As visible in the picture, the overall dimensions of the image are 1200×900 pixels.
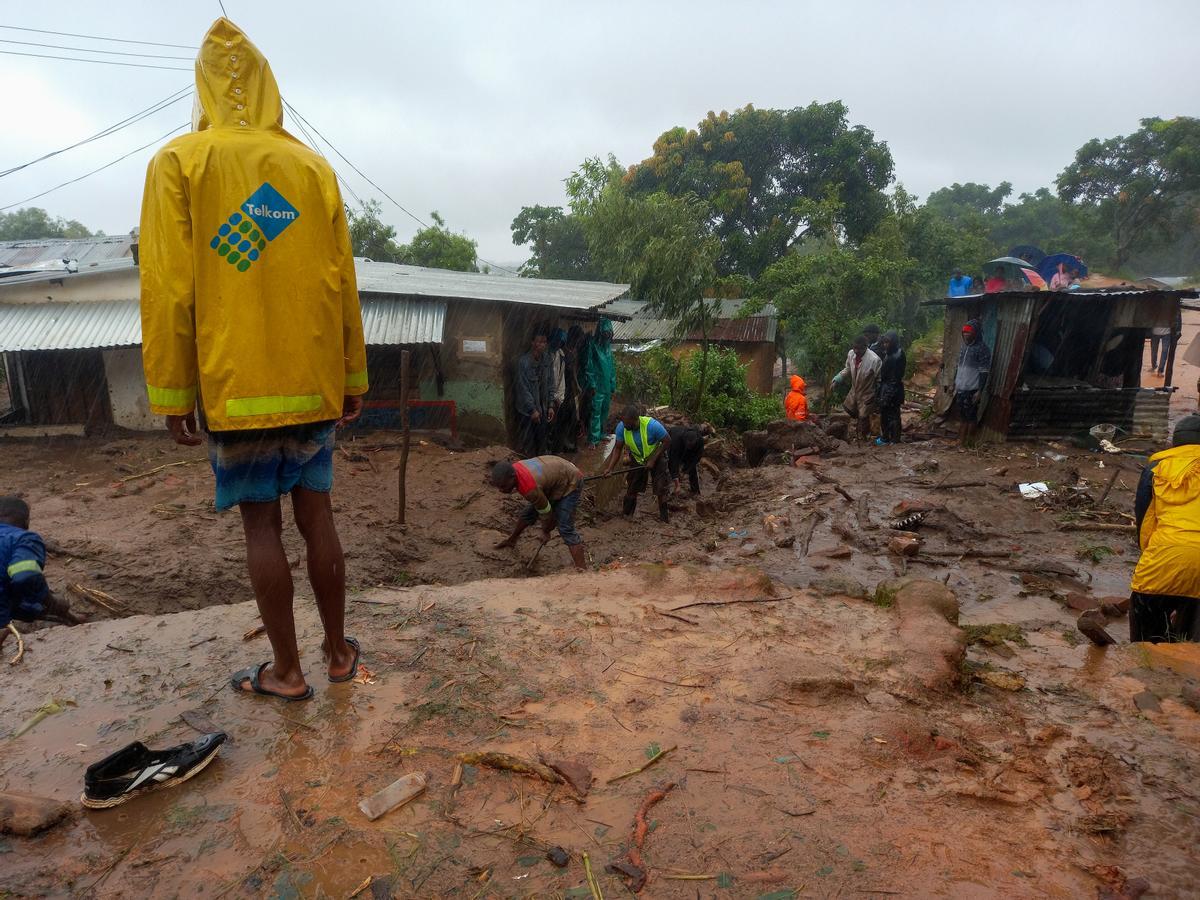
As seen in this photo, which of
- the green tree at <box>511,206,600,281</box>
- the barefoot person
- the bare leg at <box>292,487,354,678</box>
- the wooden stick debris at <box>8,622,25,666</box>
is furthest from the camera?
the green tree at <box>511,206,600,281</box>

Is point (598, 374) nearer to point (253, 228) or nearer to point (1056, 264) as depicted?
point (253, 228)

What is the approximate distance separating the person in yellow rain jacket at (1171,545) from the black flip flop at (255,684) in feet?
14.3

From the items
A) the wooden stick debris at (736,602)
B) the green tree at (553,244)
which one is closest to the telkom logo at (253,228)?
the wooden stick debris at (736,602)

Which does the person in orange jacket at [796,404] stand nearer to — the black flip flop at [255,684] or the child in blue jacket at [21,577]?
the child in blue jacket at [21,577]

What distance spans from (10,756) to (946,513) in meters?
7.66

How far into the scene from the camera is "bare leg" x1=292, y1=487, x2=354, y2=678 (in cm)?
249

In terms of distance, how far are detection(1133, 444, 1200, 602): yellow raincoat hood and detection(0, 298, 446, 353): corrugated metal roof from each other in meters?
7.84

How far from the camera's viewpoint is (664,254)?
A: 13516mm

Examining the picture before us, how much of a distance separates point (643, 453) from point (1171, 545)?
5194 mm

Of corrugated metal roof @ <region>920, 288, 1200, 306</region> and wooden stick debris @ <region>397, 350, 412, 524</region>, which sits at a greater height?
corrugated metal roof @ <region>920, 288, 1200, 306</region>

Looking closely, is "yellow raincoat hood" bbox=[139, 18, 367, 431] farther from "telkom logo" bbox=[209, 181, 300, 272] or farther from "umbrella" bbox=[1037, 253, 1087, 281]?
"umbrella" bbox=[1037, 253, 1087, 281]

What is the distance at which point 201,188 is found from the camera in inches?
81.5

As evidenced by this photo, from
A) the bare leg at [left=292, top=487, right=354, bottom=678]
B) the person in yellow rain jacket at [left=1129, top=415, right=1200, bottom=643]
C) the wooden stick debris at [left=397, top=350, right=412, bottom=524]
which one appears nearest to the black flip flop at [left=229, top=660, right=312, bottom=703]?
the bare leg at [left=292, top=487, right=354, bottom=678]

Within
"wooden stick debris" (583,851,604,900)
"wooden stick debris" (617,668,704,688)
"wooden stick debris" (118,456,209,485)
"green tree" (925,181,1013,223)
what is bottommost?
"wooden stick debris" (118,456,209,485)
